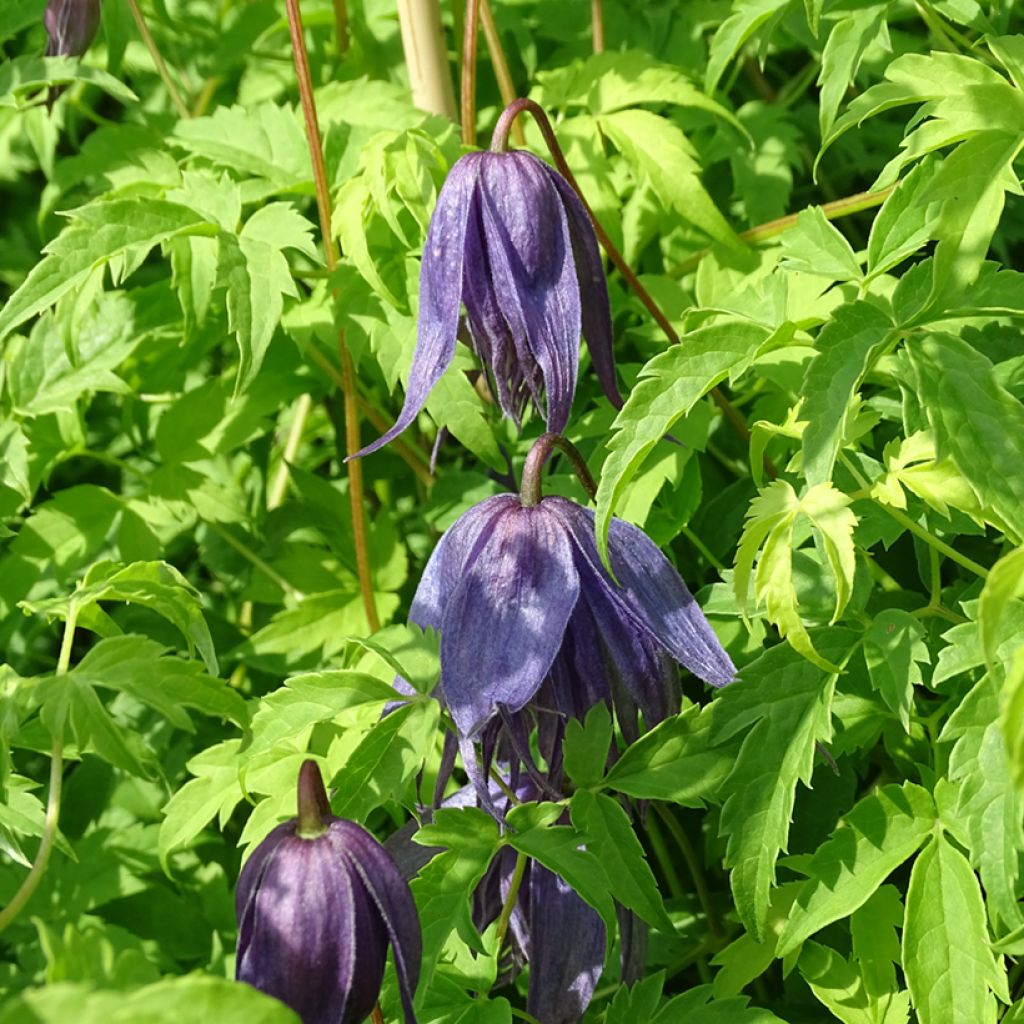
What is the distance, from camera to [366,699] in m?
1.08

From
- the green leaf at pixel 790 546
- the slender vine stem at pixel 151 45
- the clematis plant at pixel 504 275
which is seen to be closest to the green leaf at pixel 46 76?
the slender vine stem at pixel 151 45

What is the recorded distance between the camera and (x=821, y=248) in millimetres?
1162

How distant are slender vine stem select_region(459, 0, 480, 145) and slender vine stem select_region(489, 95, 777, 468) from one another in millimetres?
65

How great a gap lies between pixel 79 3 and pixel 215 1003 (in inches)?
50.5

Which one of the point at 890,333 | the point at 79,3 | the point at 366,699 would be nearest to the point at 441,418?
the point at 366,699

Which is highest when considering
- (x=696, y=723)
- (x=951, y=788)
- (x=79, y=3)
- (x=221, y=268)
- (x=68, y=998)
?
(x=79, y=3)

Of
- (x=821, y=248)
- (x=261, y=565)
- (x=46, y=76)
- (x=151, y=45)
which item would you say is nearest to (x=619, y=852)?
(x=821, y=248)

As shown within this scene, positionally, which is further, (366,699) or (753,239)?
(753,239)

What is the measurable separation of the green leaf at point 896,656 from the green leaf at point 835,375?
20 cm

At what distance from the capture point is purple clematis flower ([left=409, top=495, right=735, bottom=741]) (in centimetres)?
99

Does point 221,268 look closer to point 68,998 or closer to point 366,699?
point 366,699

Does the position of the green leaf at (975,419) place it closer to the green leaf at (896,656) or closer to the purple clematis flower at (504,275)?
the green leaf at (896,656)

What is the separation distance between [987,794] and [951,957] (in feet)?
0.50

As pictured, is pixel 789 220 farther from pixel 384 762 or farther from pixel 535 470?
pixel 384 762
